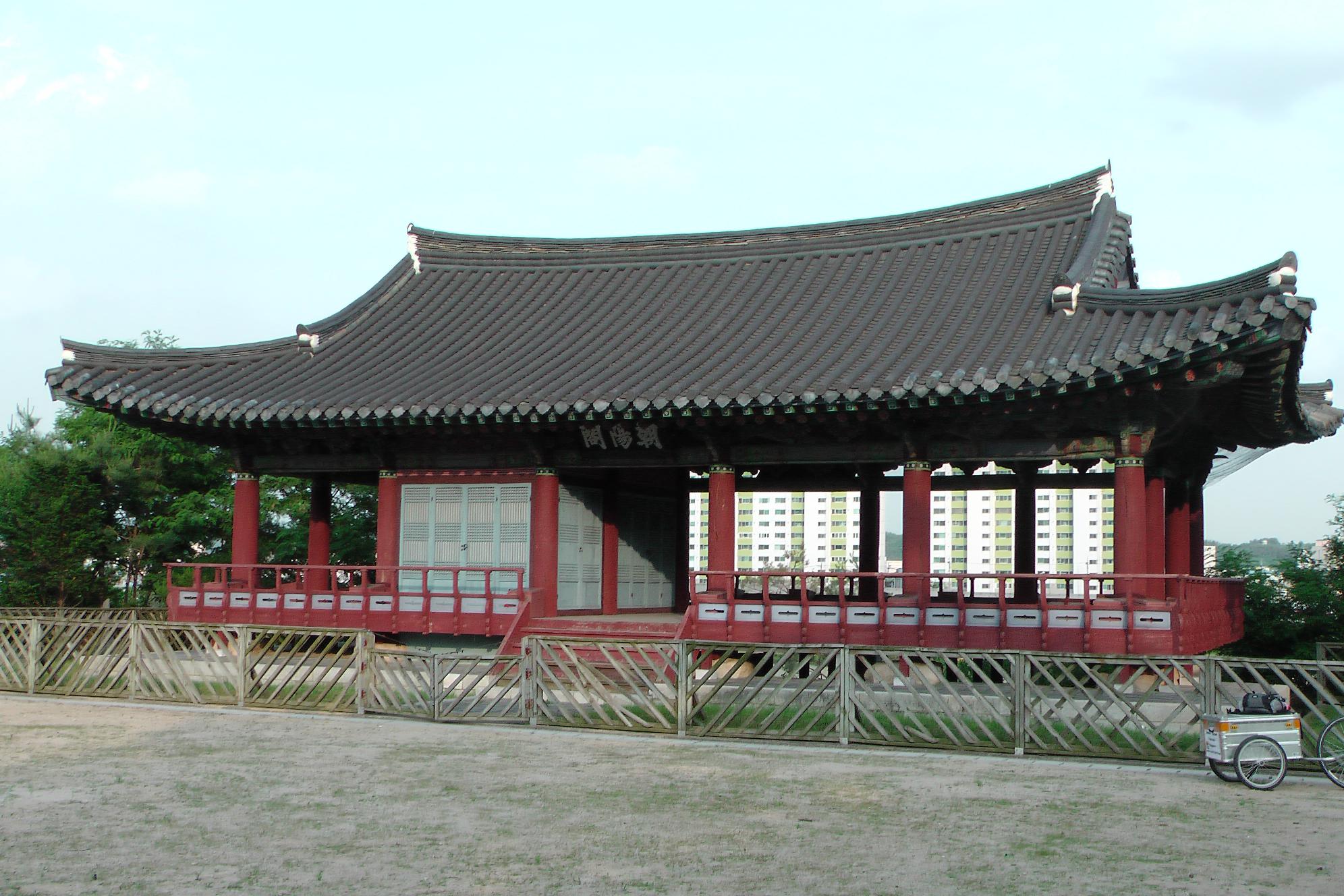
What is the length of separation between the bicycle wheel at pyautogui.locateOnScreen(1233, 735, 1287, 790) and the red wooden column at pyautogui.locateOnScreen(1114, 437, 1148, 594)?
6297 millimetres

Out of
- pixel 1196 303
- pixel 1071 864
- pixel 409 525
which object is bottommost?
pixel 1071 864

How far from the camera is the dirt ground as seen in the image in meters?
7.93

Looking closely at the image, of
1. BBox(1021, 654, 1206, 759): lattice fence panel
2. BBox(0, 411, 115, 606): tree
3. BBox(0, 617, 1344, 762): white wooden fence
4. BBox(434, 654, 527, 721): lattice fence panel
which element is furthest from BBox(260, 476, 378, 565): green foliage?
BBox(1021, 654, 1206, 759): lattice fence panel

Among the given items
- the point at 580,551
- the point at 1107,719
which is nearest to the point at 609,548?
the point at 580,551

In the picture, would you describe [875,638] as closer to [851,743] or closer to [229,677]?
[851,743]

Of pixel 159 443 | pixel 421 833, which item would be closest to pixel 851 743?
pixel 421 833

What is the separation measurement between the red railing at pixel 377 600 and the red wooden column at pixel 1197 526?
1323 cm

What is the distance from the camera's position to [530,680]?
14789 millimetres

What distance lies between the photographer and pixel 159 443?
125ft

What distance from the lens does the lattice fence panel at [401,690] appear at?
15164mm

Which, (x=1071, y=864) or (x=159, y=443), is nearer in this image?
(x=1071, y=864)

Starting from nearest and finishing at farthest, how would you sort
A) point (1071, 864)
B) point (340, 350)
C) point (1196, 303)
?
point (1071, 864) < point (1196, 303) < point (340, 350)

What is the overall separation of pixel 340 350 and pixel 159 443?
16.8 meters

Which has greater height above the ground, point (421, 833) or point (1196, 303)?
point (1196, 303)
